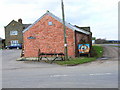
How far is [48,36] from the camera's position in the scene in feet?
92.8

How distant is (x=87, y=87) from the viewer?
334 inches

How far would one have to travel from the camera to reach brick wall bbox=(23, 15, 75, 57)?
27.8 m

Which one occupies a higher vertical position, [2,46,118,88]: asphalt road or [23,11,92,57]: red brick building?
[23,11,92,57]: red brick building

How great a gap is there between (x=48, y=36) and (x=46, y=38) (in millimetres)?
365

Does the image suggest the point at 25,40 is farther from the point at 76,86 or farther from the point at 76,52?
the point at 76,86

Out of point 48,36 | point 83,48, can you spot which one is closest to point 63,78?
point 83,48

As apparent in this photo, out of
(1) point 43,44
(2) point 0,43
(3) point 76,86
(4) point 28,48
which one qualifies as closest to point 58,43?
(1) point 43,44

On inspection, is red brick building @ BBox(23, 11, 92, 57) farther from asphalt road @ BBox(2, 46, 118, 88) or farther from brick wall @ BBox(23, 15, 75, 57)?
asphalt road @ BBox(2, 46, 118, 88)

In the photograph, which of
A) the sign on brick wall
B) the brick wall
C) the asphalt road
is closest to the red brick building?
the brick wall

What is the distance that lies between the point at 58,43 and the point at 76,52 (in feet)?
8.47

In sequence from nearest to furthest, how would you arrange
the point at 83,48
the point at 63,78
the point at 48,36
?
the point at 63,78 → the point at 83,48 → the point at 48,36

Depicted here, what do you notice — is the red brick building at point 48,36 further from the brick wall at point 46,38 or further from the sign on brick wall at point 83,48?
the sign on brick wall at point 83,48

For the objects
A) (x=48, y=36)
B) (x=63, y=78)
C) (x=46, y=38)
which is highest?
(x=48, y=36)

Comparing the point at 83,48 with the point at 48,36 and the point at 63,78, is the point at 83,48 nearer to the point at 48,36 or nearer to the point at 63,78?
the point at 48,36
